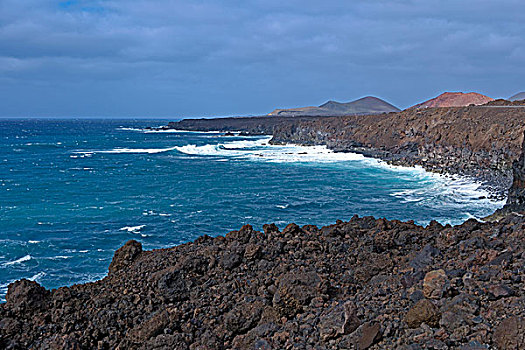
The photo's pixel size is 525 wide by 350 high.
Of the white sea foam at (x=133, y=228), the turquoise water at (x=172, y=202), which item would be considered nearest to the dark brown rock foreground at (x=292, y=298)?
the turquoise water at (x=172, y=202)

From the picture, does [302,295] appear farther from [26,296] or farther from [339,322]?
[26,296]

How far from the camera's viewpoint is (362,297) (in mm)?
8852

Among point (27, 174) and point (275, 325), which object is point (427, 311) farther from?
point (27, 174)

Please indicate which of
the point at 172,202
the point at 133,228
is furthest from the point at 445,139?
the point at 133,228

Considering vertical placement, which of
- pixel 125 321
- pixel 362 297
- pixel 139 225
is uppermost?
pixel 362 297

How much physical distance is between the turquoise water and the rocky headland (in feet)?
33.8

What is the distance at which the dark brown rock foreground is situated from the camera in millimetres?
7301

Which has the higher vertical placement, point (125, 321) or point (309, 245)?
point (309, 245)

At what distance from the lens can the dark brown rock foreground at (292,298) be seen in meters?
7.30

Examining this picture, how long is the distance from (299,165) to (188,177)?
16455 millimetres

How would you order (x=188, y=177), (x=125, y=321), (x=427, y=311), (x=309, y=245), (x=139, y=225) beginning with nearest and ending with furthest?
1. (x=427, y=311)
2. (x=125, y=321)
3. (x=309, y=245)
4. (x=139, y=225)
5. (x=188, y=177)

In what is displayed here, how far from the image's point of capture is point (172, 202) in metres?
36.1

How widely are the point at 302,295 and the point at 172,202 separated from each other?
92.1 ft

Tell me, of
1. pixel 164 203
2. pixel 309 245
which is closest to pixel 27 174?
pixel 164 203
